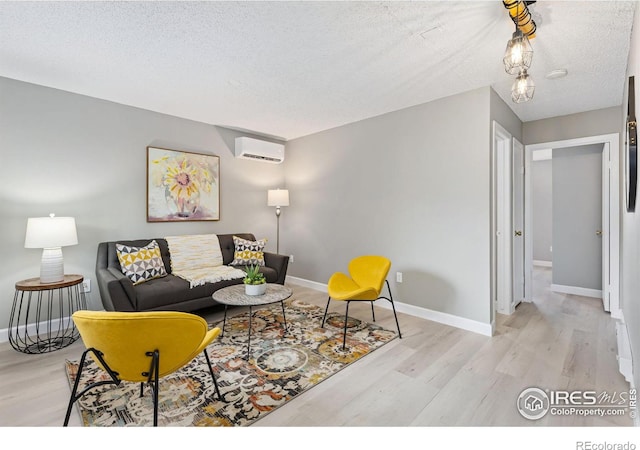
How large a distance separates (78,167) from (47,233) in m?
0.92

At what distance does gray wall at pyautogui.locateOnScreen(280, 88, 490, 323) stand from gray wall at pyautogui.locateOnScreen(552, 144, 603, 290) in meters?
2.49

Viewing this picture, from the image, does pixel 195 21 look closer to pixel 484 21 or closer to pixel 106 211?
pixel 484 21

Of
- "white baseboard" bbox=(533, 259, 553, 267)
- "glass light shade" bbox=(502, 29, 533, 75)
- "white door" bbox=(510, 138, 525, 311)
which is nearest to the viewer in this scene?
"glass light shade" bbox=(502, 29, 533, 75)

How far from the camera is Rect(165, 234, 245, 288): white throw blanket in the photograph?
3.29 m

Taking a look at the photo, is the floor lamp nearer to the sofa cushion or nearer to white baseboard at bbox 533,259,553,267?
the sofa cushion

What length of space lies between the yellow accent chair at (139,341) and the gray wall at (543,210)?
762cm

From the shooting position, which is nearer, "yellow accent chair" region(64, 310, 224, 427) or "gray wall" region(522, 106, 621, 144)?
"yellow accent chair" region(64, 310, 224, 427)

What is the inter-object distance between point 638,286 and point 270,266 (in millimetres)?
3288

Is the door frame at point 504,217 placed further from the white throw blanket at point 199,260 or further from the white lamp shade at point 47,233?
the white lamp shade at point 47,233

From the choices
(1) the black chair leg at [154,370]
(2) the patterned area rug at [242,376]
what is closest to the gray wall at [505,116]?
(2) the patterned area rug at [242,376]

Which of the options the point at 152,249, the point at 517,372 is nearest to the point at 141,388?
the point at 152,249

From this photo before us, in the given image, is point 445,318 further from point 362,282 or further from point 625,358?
point 625,358

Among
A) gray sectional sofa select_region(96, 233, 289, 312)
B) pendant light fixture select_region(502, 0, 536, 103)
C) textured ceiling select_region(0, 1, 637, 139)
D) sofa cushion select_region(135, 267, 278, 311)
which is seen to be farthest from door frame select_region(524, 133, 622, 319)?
sofa cushion select_region(135, 267, 278, 311)

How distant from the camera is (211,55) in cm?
236
